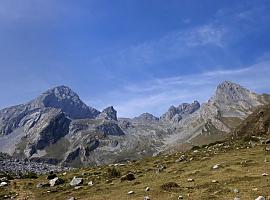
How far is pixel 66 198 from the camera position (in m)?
36.4

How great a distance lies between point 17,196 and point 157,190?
17.5 meters

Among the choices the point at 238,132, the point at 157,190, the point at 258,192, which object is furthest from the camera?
the point at 238,132

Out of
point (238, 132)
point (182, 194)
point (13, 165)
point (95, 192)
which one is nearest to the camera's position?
point (182, 194)

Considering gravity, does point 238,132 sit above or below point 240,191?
above

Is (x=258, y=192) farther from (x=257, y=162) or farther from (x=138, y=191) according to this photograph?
(x=257, y=162)

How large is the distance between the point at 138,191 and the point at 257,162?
12662mm

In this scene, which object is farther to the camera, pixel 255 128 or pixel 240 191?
pixel 255 128

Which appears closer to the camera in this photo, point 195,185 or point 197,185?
point 197,185

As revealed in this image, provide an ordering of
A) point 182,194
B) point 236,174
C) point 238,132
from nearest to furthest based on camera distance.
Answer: point 182,194 → point 236,174 → point 238,132

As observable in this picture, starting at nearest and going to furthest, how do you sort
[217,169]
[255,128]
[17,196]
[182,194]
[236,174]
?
[182,194], [236,174], [217,169], [17,196], [255,128]

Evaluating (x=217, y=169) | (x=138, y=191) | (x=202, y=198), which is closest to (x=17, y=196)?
(x=138, y=191)

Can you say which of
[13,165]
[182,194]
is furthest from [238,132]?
[182,194]

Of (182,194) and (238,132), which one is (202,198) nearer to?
(182,194)

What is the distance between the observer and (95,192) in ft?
124
